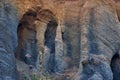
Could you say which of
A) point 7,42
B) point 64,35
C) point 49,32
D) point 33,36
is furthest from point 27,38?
point 7,42

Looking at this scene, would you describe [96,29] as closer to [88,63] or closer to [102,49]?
[102,49]

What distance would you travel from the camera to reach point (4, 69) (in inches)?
555

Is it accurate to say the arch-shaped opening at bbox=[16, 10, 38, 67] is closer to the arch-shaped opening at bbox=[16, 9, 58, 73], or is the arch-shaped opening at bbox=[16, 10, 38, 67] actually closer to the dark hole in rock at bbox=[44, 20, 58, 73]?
the arch-shaped opening at bbox=[16, 9, 58, 73]

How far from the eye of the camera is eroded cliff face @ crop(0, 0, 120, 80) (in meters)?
17.9

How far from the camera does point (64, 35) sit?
1975cm

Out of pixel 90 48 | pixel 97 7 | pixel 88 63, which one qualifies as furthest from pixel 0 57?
pixel 97 7

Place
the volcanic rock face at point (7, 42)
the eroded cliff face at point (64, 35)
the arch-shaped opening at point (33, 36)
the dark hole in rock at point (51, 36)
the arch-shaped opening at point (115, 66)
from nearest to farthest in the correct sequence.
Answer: the volcanic rock face at point (7, 42) → the eroded cliff face at point (64, 35) → the arch-shaped opening at point (115, 66) → the arch-shaped opening at point (33, 36) → the dark hole in rock at point (51, 36)

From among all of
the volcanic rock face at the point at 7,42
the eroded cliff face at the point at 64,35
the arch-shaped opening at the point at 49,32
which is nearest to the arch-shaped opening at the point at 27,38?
the eroded cliff face at the point at 64,35

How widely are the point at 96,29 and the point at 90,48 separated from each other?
3.21 ft

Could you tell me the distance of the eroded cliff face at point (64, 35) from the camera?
58.6ft

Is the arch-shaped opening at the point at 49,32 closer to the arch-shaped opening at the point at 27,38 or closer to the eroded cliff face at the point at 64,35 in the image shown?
the eroded cliff face at the point at 64,35

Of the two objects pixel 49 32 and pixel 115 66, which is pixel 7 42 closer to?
pixel 49 32

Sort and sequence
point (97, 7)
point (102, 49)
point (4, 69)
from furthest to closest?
1. point (97, 7)
2. point (102, 49)
3. point (4, 69)

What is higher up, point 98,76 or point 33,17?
point 33,17
